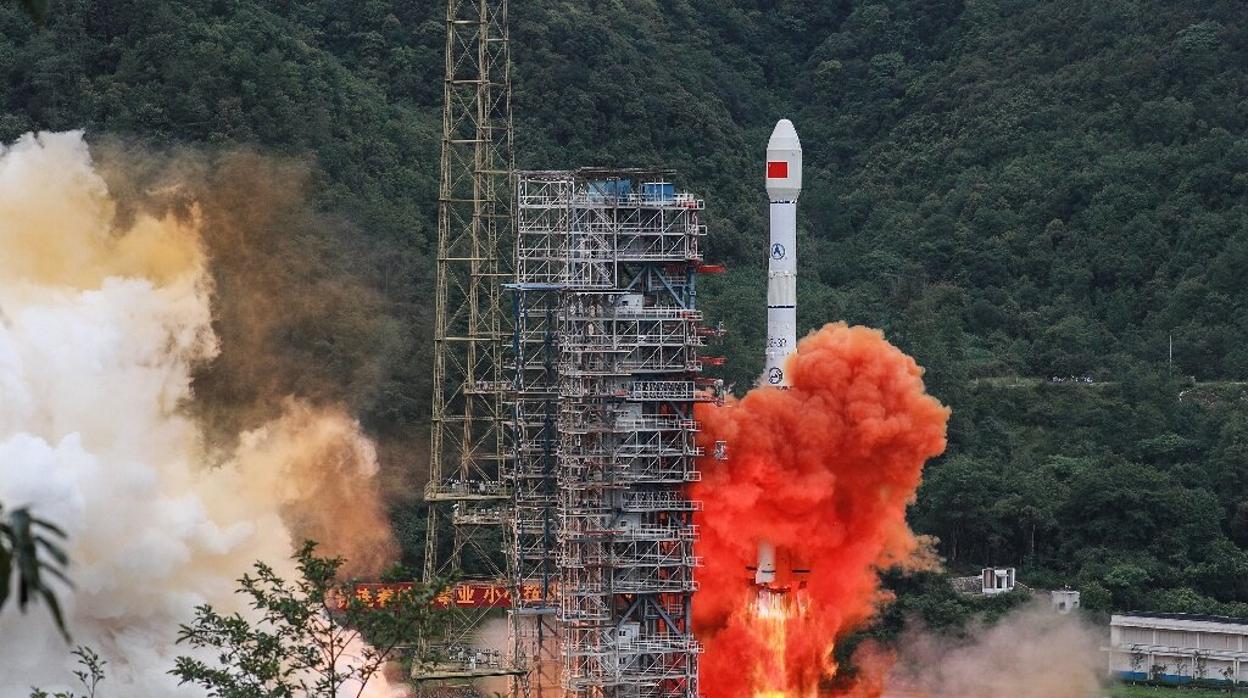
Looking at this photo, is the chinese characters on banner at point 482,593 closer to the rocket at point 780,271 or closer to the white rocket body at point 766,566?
the white rocket body at point 766,566

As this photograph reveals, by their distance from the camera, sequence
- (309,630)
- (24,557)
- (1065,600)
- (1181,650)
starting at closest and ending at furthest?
(24,557) → (309,630) → (1181,650) → (1065,600)

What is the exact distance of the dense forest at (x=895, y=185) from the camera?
272ft

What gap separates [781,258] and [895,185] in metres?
48.7

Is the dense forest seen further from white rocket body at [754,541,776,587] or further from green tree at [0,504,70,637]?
green tree at [0,504,70,637]

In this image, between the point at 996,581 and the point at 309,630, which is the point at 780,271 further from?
the point at 309,630

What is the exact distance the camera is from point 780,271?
219 feet

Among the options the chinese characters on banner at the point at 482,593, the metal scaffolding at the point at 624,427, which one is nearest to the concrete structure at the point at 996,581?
the chinese characters on banner at the point at 482,593

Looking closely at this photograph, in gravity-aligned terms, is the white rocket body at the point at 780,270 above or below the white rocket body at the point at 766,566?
above

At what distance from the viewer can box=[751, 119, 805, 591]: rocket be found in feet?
206

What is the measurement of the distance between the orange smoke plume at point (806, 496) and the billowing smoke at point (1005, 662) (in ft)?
34.7

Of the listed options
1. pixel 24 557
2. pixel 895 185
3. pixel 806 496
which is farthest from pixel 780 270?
pixel 895 185

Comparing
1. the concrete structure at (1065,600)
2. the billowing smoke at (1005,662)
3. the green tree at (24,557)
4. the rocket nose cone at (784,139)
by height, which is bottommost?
the green tree at (24,557)

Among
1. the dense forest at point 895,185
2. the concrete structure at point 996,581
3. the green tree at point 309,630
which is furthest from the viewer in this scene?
the dense forest at point 895,185

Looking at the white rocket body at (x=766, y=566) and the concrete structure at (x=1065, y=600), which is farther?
the concrete structure at (x=1065, y=600)
